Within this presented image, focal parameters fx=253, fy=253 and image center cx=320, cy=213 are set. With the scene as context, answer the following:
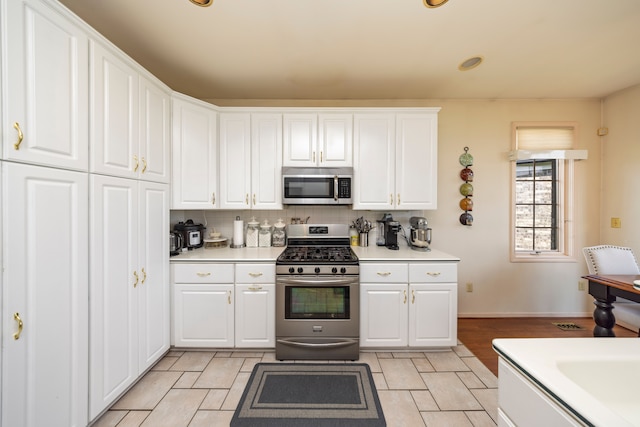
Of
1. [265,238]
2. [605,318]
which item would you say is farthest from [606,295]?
[265,238]

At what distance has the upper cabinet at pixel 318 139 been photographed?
8.95ft

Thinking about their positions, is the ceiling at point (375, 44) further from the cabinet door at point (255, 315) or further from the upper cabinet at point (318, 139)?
the cabinet door at point (255, 315)

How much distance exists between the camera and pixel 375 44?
2061mm

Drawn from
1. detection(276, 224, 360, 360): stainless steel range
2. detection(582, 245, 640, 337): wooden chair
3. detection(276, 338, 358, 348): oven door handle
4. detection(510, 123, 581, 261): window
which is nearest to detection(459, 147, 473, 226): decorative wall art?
detection(510, 123, 581, 261): window

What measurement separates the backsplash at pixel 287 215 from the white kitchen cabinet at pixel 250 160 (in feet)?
1.19

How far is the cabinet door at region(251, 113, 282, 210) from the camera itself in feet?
8.95

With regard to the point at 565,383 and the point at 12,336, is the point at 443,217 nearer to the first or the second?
the point at 565,383

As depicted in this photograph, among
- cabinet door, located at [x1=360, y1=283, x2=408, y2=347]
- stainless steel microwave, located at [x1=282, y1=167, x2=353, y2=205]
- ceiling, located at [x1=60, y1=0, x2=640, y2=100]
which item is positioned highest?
ceiling, located at [x1=60, y1=0, x2=640, y2=100]

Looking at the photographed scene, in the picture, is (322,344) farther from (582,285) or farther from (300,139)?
(582,285)

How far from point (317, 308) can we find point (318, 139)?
1.73 metres

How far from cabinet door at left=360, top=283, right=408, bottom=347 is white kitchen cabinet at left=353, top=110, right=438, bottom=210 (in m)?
0.88

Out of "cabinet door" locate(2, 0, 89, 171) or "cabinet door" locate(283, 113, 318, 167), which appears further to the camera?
"cabinet door" locate(283, 113, 318, 167)

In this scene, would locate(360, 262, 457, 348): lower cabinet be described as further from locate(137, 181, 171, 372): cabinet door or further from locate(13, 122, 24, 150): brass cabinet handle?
locate(13, 122, 24, 150): brass cabinet handle

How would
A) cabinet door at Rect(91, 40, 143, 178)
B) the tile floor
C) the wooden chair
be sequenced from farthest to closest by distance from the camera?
the wooden chair → the tile floor → cabinet door at Rect(91, 40, 143, 178)
